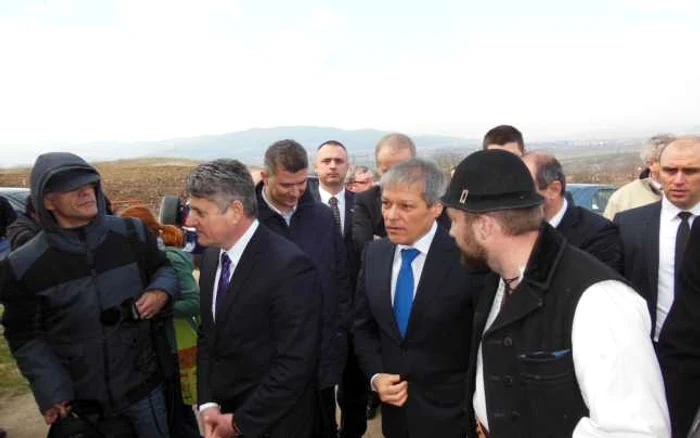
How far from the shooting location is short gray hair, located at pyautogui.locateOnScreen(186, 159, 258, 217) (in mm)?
2350

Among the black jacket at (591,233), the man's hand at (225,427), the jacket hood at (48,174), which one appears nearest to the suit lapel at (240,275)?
the man's hand at (225,427)

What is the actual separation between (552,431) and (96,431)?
235 cm

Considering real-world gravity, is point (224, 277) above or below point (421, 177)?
below

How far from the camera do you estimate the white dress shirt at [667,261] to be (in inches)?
128

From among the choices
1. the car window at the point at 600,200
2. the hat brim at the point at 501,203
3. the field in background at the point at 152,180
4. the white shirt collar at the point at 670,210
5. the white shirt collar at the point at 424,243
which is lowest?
the field in background at the point at 152,180

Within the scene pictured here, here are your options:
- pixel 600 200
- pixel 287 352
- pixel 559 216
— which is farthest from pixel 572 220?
pixel 600 200

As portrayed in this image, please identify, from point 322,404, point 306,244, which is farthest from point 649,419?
point 306,244

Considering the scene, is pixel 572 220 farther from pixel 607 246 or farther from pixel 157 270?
pixel 157 270

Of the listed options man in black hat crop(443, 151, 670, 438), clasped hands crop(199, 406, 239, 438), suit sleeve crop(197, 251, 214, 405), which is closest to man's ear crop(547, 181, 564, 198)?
man in black hat crop(443, 151, 670, 438)

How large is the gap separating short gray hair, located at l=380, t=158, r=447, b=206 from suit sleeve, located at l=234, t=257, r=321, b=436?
0.63 metres

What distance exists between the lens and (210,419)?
2.56 m

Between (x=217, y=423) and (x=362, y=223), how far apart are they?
206 centimetres

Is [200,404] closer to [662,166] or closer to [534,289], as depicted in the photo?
[534,289]

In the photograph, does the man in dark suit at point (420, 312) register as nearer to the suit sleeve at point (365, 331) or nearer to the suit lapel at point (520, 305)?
the suit sleeve at point (365, 331)
